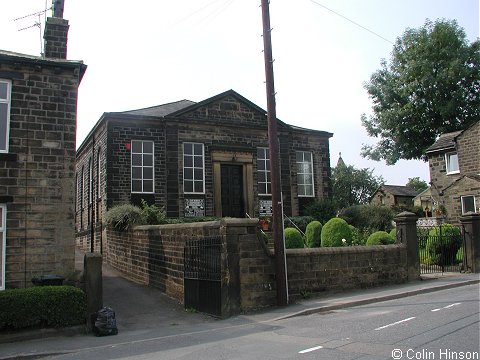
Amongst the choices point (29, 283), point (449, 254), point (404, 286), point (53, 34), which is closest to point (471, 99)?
point (449, 254)

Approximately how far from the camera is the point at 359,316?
10.1m

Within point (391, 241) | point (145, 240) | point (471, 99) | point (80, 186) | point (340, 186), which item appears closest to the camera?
point (145, 240)

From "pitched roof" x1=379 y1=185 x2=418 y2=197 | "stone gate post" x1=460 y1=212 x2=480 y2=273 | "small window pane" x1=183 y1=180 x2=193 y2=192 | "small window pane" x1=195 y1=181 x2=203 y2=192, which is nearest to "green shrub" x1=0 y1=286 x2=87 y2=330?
"small window pane" x1=183 y1=180 x2=193 y2=192

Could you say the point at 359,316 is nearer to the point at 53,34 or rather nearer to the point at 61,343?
the point at 61,343

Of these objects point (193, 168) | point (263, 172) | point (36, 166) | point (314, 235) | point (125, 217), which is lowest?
Answer: point (314, 235)

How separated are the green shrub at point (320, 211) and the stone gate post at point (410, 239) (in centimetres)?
813

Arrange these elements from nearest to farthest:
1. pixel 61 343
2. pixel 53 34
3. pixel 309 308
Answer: pixel 61 343 < pixel 309 308 < pixel 53 34

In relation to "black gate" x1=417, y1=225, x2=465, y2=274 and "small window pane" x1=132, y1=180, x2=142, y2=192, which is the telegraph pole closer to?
"black gate" x1=417, y1=225, x2=465, y2=274

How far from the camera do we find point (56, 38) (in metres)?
13.6

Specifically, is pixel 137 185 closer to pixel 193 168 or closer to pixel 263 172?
pixel 193 168

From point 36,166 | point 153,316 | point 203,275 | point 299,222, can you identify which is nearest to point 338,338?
point 203,275

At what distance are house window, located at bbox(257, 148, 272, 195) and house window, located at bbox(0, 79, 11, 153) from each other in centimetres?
1370

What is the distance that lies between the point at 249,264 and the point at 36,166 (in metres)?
6.14

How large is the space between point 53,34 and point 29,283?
281 inches
